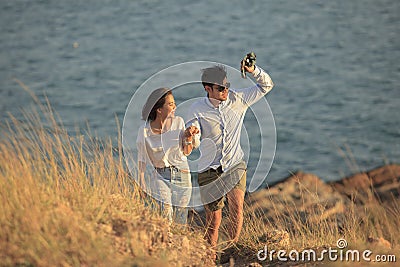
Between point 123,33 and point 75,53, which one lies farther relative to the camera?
point 123,33

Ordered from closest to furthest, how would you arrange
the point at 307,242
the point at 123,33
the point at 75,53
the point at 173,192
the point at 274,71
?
the point at 173,192
the point at 307,242
the point at 274,71
the point at 75,53
the point at 123,33

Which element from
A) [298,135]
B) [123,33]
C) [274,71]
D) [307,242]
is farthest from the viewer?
[123,33]

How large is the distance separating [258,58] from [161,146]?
19.6 meters

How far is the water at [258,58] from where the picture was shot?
2000 cm

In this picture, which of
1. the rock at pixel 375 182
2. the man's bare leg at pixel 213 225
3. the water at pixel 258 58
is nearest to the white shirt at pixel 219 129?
the man's bare leg at pixel 213 225

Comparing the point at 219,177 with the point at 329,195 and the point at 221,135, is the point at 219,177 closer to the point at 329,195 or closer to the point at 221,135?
the point at 221,135

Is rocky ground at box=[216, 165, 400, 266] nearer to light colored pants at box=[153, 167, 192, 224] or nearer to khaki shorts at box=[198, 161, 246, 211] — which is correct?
khaki shorts at box=[198, 161, 246, 211]

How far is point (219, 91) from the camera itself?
5531 millimetres

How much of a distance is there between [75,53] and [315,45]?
10.1 metres

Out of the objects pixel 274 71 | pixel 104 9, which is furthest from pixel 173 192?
pixel 104 9

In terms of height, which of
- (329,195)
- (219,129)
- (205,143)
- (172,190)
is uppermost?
(219,129)

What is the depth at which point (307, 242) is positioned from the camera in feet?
19.6

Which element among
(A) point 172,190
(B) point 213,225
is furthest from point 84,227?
(B) point 213,225

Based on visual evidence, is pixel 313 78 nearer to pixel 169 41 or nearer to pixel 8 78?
pixel 169 41
